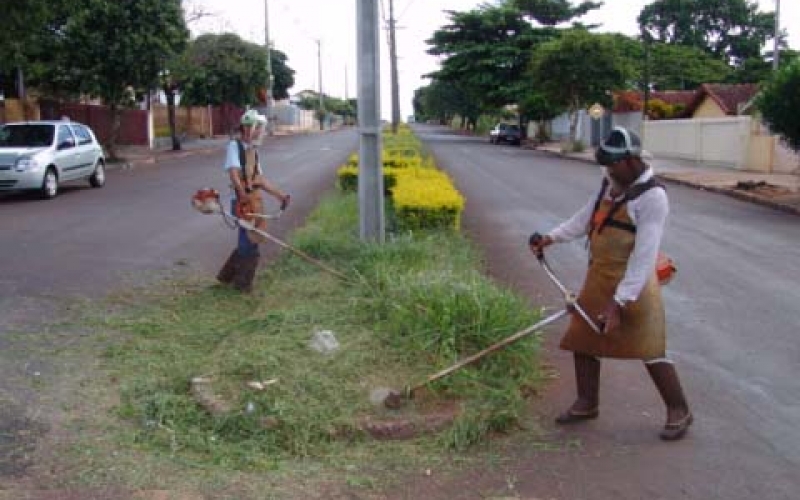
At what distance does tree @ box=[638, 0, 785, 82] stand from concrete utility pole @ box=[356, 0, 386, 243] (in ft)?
216

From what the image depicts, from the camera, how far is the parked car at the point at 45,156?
677 inches

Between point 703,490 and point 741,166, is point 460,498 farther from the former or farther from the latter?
point 741,166

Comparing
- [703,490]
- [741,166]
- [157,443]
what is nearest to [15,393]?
[157,443]

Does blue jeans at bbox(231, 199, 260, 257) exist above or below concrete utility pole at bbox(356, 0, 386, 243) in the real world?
below

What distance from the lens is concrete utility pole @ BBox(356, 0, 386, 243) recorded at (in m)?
8.71

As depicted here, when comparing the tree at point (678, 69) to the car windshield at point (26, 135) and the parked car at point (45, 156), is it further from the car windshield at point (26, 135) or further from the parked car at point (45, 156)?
the car windshield at point (26, 135)

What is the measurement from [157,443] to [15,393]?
1234 millimetres

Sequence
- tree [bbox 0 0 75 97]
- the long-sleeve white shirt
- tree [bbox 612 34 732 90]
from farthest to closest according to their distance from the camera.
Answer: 1. tree [bbox 612 34 732 90]
2. tree [bbox 0 0 75 97]
3. the long-sleeve white shirt

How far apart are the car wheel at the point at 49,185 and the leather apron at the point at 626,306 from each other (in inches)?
588

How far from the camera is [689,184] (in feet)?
78.3

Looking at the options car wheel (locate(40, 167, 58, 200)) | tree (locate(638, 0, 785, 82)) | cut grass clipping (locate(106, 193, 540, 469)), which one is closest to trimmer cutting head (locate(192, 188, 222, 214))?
cut grass clipping (locate(106, 193, 540, 469))

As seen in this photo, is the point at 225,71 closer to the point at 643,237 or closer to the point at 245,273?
the point at 245,273

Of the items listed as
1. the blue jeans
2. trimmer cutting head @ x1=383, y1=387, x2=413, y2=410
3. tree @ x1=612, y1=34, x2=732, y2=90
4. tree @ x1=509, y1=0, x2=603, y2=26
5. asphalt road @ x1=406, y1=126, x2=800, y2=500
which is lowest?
asphalt road @ x1=406, y1=126, x2=800, y2=500

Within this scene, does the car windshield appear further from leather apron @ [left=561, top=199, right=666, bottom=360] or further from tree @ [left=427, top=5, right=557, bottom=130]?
tree @ [left=427, top=5, right=557, bottom=130]
